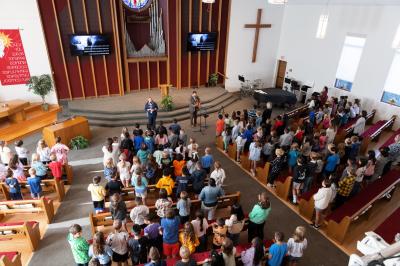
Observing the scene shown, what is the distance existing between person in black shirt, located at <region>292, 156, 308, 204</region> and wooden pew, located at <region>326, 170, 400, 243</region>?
0.86 metres

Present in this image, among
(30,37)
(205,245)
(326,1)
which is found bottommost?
(205,245)

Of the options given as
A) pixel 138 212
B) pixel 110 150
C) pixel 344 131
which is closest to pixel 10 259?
pixel 138 212

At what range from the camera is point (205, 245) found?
5.18 metres

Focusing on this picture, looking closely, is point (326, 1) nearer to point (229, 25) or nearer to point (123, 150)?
point (229, 25)

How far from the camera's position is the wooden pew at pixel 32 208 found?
18.9 ft

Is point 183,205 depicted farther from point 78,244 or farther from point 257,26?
point 257,26

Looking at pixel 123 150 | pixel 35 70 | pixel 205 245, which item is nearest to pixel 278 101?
pixel 123 150

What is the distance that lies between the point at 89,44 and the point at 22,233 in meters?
8.22

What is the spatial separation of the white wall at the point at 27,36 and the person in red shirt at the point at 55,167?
213 inches

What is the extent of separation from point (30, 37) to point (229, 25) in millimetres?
8346

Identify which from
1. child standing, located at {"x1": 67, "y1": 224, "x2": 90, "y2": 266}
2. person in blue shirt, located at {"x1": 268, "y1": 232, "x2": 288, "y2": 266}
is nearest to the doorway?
person in blue shirt, located at {"x1": 268, "y1": 232, "x2": 288, "y2": 266}

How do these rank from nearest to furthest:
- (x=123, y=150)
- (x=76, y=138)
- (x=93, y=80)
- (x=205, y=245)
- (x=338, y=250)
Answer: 1. (x=205, y=245)
2. (x=338, y=250)
3. (x=123, y=150)
4. (x=76, y=138)
5. (x=93, y=80)

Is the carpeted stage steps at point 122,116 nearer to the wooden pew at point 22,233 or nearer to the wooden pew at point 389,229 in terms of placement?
the wooden pew at point 22,233

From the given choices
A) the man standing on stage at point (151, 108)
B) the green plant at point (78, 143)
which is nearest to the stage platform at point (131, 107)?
the man standing on stage at point (151, 108)
